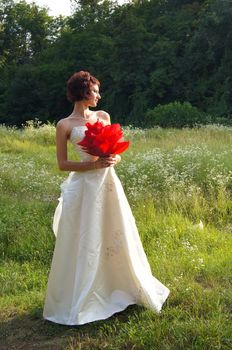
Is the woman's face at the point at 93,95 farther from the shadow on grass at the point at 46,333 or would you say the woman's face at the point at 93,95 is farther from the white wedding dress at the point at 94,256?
the shadow on grass at the point at 46,333

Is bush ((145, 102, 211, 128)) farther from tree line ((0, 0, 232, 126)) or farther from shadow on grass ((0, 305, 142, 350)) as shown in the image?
shadow on grass ((0, 305, 142, 350))

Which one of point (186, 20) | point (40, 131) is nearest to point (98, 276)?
point (40, 131)

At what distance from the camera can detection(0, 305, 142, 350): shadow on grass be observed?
4105 mm

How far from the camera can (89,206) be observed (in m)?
4.36

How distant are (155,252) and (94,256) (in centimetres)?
174

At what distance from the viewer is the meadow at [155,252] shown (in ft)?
13.0

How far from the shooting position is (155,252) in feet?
19.4

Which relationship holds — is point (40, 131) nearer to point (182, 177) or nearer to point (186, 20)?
point (182, 177)

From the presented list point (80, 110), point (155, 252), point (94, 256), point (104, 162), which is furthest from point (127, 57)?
point (94, 256)

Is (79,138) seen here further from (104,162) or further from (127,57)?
(127,57)

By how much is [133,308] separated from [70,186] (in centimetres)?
119

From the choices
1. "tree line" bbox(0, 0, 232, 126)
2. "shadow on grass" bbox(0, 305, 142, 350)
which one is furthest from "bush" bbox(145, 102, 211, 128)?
"shadow on grass" bbox(0, 305, 142, 350)

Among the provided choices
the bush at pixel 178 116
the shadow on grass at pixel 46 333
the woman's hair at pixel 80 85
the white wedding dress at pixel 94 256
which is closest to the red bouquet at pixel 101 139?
the white wedding dress at pixel 94 256

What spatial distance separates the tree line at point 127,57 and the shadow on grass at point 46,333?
2623 centimetres
